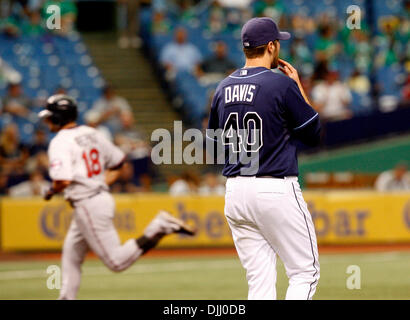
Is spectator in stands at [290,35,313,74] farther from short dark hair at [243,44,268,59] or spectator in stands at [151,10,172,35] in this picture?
short dark hair at [243,44,268,59]

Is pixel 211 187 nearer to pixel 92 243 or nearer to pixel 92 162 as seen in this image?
pixel 92 162

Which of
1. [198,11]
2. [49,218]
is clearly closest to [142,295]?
[49,218]

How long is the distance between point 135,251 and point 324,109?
10.7 meters

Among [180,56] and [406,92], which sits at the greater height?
[180,56]

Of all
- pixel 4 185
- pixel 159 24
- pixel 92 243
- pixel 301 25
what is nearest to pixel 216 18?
pixel 159 24

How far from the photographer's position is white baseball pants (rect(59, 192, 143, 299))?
849 centimetres

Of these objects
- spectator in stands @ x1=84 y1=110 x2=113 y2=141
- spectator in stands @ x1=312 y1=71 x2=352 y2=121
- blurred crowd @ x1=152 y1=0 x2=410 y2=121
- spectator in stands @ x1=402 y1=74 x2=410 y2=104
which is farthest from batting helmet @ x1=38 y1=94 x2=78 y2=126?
spectator in stands @ x1=402 y1=74 x2=410 y2=104

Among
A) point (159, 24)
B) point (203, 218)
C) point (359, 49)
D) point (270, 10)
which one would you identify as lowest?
point (203, 218)

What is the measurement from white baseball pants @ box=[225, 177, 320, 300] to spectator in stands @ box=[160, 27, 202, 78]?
14076mm

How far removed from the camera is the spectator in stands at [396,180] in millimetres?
16859

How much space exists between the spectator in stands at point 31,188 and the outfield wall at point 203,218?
343 millimetres

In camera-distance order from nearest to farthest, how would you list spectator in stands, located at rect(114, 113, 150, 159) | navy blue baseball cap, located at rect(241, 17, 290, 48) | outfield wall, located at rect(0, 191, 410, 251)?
navy blue baseball cap, located at rect(241, 17, 290, 48), outfield wall, located at rect(0, 191, 410, 251), spectator in stands, located at rect(114, 113, 150, 159)

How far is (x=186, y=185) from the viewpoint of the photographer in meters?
16.7

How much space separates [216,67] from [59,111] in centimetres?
1150
